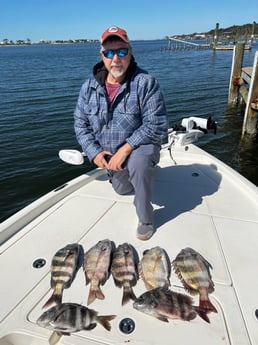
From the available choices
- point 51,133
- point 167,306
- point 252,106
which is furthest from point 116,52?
point 51,133

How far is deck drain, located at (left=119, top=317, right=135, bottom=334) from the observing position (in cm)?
168

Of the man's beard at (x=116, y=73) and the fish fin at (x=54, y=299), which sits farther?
the man's beard at (x=116, y=73)

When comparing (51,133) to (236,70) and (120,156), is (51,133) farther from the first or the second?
(236,70)

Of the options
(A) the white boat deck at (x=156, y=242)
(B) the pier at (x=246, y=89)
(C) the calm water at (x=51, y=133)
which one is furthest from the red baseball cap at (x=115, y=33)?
(B) the pier at (x=246, y=89)

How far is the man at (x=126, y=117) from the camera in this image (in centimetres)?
250

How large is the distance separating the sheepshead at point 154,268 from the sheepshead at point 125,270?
72 millimetres

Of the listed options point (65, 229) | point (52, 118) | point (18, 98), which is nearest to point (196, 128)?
point (65, 229)

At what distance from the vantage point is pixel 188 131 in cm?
452

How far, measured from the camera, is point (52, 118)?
1070 centimetres

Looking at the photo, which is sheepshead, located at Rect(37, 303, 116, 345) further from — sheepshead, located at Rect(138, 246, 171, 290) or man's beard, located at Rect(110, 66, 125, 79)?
man's beard, located at Rect(110, 66, 125, 79)

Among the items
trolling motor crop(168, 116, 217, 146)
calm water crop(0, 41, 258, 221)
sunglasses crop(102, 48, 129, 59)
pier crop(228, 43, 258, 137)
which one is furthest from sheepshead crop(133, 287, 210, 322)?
pier crop(228, 43, 258, 137)

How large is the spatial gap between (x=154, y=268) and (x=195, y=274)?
304 mm

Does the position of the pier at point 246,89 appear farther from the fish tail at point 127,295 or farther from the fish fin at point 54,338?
the fish fin at point 54,338

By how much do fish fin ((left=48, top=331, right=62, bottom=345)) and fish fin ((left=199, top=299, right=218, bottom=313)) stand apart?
90 cm
